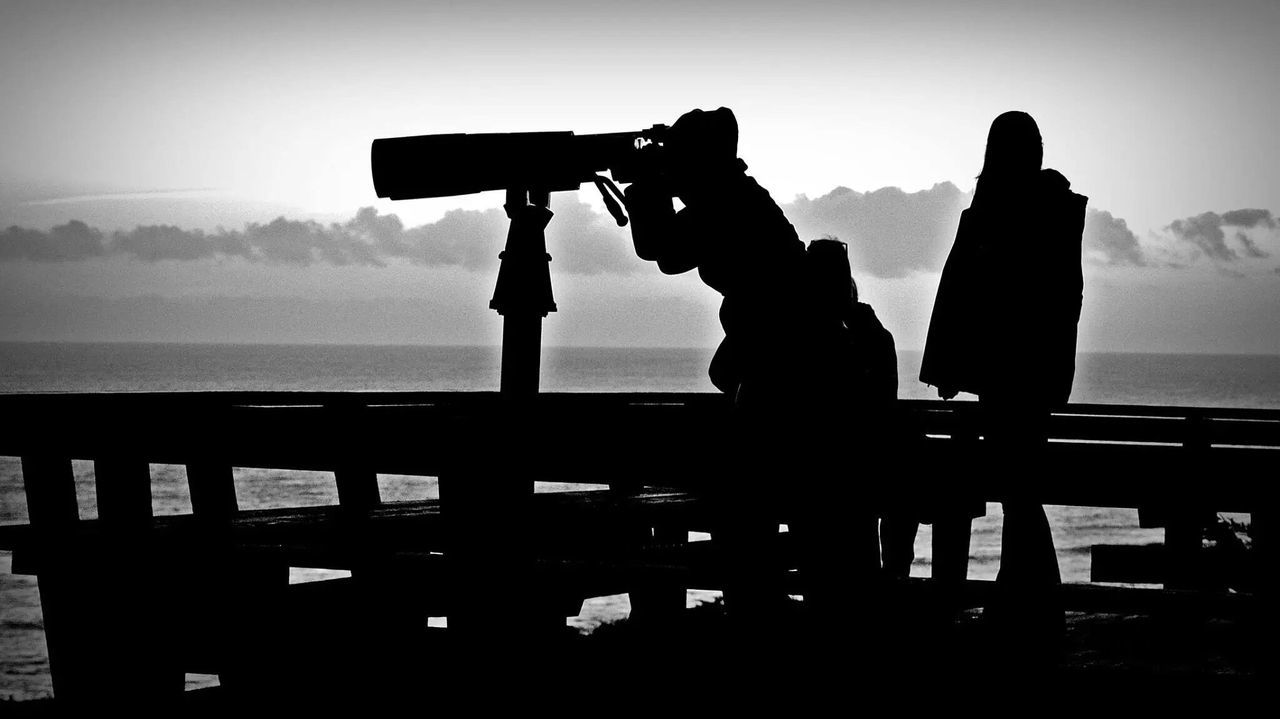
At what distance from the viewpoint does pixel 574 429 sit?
2.55m

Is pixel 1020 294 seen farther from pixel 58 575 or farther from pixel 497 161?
pixel 58 575

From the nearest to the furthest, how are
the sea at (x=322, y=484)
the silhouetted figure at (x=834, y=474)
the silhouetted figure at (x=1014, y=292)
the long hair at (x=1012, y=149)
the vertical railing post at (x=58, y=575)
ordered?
the silhouetted figure at (x=834, y=474)
the silhouetted figure at (x=1014, y=292)
the long hair at (x=1012, y=149)
the vertical railing post at (x=58, y=575)
the sea at (x=322, y=484)

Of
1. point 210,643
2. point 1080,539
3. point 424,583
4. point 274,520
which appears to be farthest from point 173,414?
point 1080,539

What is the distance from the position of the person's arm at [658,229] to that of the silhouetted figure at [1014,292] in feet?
4.80

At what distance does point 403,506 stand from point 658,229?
3.21 metres

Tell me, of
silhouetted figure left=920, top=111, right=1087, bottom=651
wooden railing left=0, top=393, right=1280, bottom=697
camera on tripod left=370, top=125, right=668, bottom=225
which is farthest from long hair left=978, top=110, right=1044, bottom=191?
camera on tripod left=370, top=125, right=668, bottom=225

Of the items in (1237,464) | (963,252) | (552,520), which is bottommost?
(552,520)

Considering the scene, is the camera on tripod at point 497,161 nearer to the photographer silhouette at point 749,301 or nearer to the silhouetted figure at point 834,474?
the photographer silhouette at point 749,301

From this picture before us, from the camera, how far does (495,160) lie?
2850 millimetres

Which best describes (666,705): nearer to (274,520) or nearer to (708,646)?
(708,646)

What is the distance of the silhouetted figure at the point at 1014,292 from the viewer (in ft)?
12.5

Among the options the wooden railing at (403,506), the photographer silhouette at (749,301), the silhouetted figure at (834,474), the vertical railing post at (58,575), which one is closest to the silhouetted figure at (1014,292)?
the wooden railing at (403,506)

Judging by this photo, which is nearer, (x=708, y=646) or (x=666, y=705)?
(x=666, y=705)

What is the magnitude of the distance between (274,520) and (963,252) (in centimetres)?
335
